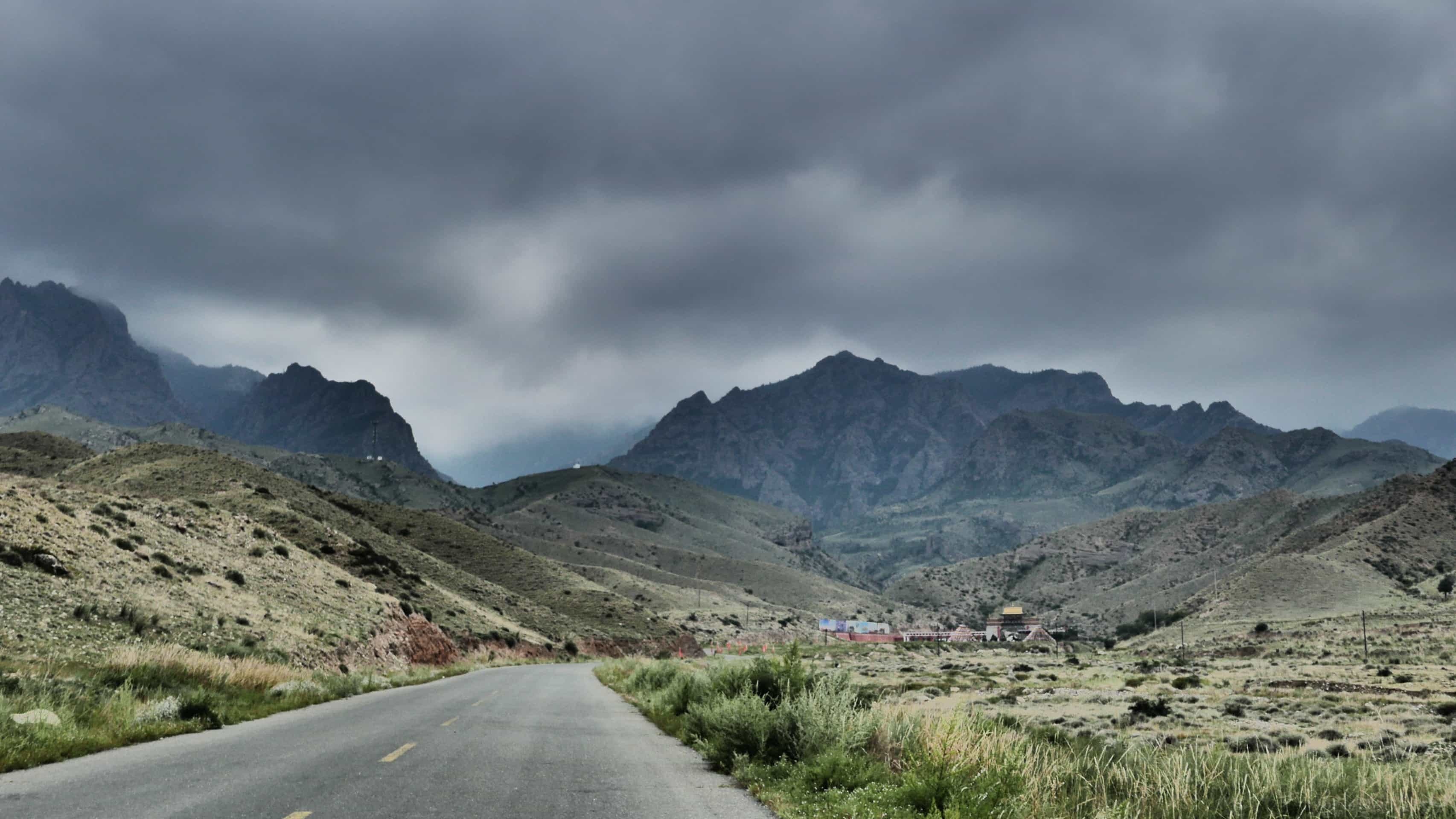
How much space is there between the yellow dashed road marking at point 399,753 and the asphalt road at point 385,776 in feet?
0.16

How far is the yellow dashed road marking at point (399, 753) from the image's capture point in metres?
11.4

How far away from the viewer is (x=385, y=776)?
10.1 metres

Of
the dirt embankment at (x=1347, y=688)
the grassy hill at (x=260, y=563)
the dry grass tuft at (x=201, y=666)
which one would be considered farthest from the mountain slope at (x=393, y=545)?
the dirt embankment at (x=1347, y=688)

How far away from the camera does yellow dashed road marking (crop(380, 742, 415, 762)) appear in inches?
451

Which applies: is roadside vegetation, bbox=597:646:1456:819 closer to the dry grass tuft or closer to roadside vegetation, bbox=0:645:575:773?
roadside vegetation, bbox=0:645:575:773

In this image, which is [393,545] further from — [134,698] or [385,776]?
[385,776]

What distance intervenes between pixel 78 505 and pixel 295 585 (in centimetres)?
1044

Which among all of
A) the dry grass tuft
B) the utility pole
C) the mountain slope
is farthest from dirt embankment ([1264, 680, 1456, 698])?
the mountain slope

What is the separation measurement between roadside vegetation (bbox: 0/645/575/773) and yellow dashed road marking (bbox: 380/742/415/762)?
153 inches

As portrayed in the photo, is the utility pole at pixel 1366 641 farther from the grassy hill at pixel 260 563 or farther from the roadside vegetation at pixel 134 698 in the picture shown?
the roadside vegetation at pixel 134 698

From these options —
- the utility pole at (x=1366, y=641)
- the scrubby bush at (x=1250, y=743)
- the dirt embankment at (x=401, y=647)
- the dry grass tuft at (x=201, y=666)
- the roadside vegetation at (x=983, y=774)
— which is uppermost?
the roadside vegetation at (x=983, y=774)

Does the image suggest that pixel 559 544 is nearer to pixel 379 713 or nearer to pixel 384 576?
pixel 384 576

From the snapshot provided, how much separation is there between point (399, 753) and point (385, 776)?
223 cm

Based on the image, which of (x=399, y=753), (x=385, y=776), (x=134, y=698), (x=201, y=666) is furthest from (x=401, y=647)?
(x=385, y=776)
